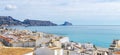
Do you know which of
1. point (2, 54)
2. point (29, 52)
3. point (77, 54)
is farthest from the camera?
point (77, 54)

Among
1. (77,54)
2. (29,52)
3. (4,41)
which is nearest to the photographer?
(29,52)

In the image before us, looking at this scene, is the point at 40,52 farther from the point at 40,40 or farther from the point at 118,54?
the point at 40,40

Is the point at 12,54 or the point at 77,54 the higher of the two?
the point at 12,54

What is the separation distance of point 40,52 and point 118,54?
7746 mm

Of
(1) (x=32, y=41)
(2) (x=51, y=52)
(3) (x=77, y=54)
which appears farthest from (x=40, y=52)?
(1) (x=32, y=41)

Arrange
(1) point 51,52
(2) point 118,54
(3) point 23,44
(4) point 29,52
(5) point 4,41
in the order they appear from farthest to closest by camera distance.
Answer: (5) point 4,41
(3) point 23,44
(2) point 118,54
(1) point 51,52
(4) point 29,52

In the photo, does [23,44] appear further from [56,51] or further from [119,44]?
[56,51]

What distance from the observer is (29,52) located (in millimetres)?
23797

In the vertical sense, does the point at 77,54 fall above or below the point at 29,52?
below

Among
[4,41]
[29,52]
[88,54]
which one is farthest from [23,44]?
[29,52]

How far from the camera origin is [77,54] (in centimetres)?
4103

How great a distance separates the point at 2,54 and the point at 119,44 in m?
36.6

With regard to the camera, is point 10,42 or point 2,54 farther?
point 10,42

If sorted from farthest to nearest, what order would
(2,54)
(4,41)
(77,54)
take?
(4,41) < (77,54) < (2,54)
